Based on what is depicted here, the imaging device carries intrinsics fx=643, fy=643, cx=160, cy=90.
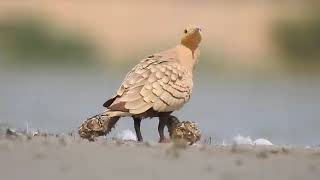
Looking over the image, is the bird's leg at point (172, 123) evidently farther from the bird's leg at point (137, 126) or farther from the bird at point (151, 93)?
the bird's leg at point (137, 126)

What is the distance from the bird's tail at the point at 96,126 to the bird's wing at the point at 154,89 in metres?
0.13

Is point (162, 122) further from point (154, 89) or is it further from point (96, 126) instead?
point (96, 126)

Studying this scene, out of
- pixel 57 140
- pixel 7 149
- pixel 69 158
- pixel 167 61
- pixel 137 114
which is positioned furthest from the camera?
pixel 167 61

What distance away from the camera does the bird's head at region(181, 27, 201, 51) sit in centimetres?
678

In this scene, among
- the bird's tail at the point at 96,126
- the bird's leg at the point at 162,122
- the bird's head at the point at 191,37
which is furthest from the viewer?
the bird's head at the point at 191,37

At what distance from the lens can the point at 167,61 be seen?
21.5 ft

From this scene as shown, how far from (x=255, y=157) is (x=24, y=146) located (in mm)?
1657

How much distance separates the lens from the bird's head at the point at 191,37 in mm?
6781

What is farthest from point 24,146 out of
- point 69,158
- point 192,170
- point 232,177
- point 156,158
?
point 232,177

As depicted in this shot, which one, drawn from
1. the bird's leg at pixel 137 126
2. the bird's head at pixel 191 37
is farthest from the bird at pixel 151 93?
the bird's head at pixel 191 37

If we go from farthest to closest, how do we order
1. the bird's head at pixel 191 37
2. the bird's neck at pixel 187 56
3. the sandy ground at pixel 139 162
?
the bird's head at pixel 191 37
the bird's neck at pixel 187 56
the sandy ground at pixel 139 162

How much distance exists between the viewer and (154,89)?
20.3ft

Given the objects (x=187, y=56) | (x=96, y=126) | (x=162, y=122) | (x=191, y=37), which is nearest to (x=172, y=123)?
(x=162, y=122)

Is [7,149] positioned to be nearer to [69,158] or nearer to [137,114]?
[69,158]
